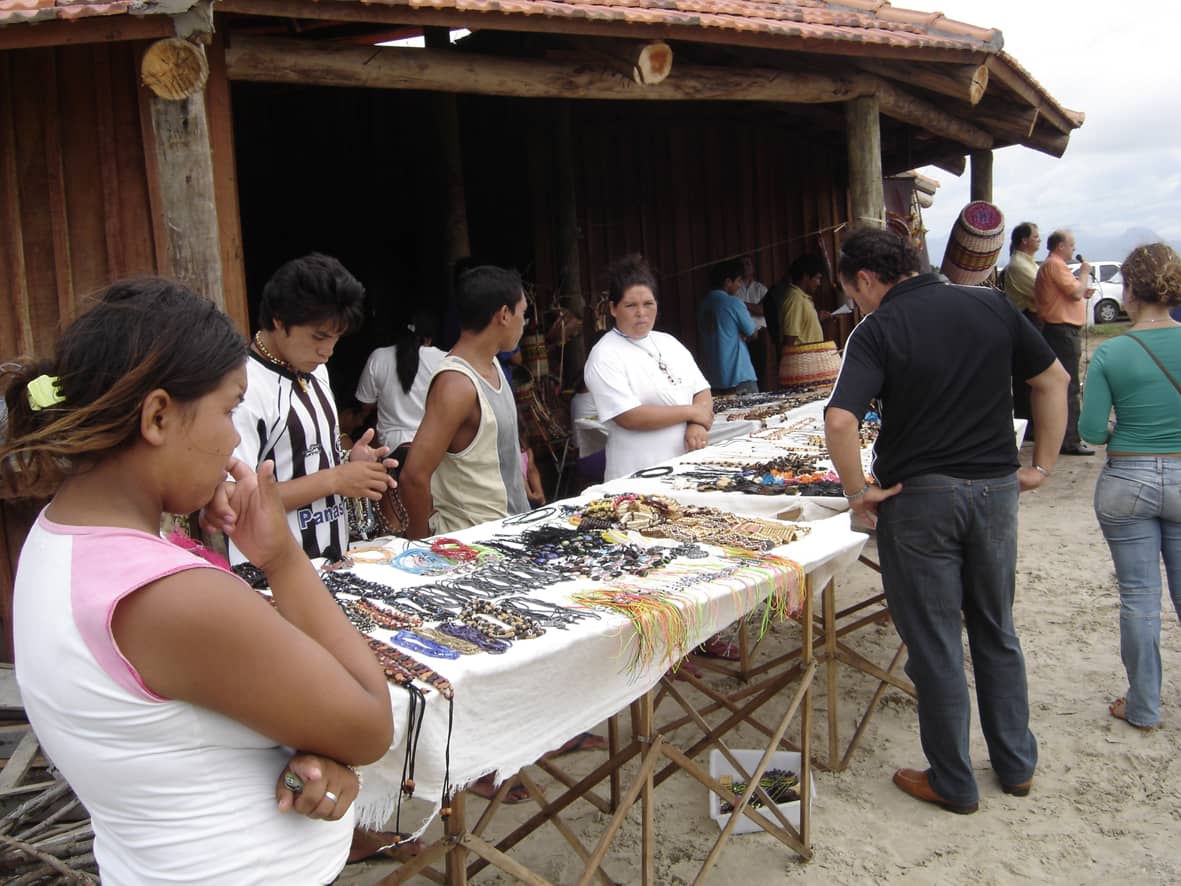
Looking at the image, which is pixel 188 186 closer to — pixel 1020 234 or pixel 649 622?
pixel 649 622

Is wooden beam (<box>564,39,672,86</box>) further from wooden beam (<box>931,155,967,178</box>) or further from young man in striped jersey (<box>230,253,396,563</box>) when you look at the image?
wooden beam (<box>931,155,967,178</box>)

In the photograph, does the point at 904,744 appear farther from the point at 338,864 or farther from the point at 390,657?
the point at 338,864

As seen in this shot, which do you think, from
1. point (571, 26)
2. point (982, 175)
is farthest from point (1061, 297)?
point (571, 26)

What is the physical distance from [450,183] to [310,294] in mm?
5330

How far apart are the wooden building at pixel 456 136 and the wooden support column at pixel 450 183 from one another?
0.06ft

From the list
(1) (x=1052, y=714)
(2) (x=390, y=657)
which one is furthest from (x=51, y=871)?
(1) (x=1052, y=714)

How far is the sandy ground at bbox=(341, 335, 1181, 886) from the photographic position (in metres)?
3.20

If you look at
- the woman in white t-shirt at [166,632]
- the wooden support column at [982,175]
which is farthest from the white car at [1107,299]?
the woman in white t-shirt at [166,632]

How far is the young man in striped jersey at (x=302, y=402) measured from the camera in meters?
2.74

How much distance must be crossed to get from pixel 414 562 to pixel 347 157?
7.87m

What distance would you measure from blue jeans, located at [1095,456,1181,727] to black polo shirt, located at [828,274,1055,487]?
0.97 metres

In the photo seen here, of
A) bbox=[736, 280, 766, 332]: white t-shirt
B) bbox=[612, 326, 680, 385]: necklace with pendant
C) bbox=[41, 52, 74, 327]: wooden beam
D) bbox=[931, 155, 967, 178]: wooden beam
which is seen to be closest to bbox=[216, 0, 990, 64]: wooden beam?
bbox=[41, 52, 74, 327]: wooden beam

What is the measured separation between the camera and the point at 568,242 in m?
8.77

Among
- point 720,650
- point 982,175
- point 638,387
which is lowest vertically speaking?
point 720,650
